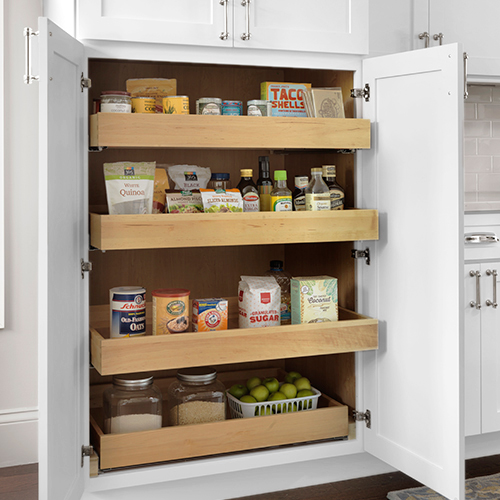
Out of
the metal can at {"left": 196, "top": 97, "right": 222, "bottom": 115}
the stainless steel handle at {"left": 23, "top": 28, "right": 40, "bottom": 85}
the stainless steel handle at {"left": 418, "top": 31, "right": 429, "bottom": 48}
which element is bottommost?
the metal can at {"left": 196, "top": 97, "right": 222, "bottom": 115}

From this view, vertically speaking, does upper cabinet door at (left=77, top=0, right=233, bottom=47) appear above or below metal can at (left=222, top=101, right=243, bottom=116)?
above

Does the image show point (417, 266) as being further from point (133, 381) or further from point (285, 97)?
point (133, 381)

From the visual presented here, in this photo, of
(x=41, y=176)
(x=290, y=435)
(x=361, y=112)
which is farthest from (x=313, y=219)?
(x=41, y=176)

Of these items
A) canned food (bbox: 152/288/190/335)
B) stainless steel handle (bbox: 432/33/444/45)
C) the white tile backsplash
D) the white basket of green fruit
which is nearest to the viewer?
canned food (bbox: 152/288/190/335)

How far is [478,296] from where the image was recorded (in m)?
2.32

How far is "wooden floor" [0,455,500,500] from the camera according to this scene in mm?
2121

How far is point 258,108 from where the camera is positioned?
1930mm

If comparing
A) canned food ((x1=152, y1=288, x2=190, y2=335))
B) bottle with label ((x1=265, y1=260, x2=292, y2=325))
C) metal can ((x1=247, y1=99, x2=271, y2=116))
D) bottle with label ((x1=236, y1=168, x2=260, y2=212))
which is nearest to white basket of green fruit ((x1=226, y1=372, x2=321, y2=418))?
bottle with label ((x1=265, y1=260, x2=292, y2=325))

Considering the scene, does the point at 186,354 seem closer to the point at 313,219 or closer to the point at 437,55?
the point at 313,219

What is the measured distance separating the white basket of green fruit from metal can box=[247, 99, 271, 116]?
962 millimetres

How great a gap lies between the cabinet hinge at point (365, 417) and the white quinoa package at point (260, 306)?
1.46 ft

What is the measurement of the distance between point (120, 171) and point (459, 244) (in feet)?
3.40

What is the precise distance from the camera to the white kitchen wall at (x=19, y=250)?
91.6 inches

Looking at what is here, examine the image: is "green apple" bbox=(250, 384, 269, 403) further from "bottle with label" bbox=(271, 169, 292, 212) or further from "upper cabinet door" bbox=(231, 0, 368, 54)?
"upper cabinet door" bbox=(231, 0, 368, 54)
